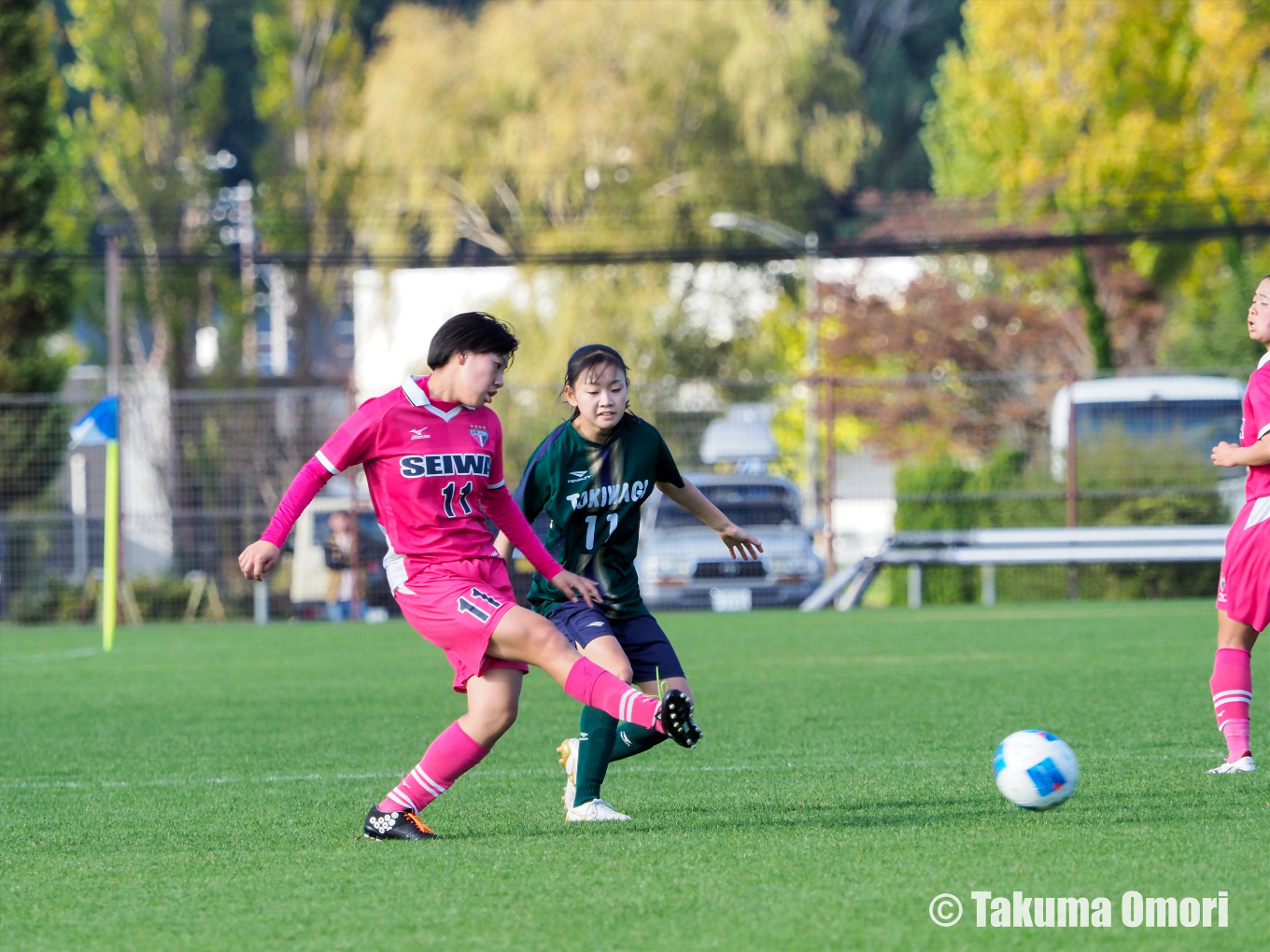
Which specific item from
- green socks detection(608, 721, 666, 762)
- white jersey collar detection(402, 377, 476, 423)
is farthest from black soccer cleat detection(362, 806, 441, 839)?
white jersey collar detection(402, 377, 476, 423)

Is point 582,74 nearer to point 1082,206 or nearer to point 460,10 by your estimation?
point 1082,206

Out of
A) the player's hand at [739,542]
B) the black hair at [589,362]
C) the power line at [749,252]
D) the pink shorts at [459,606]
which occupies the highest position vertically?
the power line at [749,252]

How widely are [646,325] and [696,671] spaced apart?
1875 centimetres

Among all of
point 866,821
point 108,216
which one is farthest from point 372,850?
point 108,216

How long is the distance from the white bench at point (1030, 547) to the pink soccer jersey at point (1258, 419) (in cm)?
1300

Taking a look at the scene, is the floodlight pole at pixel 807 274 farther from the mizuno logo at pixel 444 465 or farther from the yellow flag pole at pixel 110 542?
the mizuno logo at pixel 444 465

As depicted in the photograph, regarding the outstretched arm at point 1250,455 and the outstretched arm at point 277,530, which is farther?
the outstretched arm at point 1250,455

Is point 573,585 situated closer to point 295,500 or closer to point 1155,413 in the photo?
point 295,500

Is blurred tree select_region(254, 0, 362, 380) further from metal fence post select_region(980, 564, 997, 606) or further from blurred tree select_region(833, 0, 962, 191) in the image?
metal fence post select_region(980, 564, 997, 606)

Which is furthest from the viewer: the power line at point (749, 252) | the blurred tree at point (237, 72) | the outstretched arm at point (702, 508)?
the blurred tree at point (237, 72)

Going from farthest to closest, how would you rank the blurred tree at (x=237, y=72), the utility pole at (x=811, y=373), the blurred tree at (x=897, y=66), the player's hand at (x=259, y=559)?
the blurred tree at (x=237, y=72) → the blurred tree at (x=897, y=66) → the utility pole at (x=811, y=373) → the player's hand at (x=259, y=559)

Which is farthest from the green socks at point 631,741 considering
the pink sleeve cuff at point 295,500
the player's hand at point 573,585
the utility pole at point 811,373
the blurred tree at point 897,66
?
the blurred tree at point 897,66

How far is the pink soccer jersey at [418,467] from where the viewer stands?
5.38m

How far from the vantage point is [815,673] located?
460 inches
